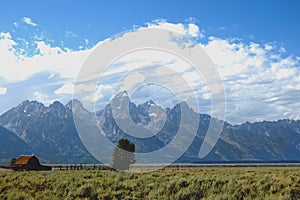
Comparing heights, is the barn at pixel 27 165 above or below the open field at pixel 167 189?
above

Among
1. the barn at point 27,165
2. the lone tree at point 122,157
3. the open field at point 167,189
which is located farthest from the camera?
the lone tree at point 122,157

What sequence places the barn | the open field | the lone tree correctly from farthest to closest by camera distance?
the lone tree
the barn
the open field

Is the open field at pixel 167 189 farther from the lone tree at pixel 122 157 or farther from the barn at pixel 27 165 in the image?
the lone tree at pixel 122 157

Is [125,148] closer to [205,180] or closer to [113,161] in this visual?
[113,161]

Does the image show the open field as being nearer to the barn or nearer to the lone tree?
the barn

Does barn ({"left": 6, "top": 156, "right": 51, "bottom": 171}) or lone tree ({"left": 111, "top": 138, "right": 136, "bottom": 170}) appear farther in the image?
lone tree ({"left": 111, "top": 138, "right": 136, "bottom": 170})

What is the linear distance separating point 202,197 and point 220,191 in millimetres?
1402

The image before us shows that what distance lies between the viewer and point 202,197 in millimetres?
22484

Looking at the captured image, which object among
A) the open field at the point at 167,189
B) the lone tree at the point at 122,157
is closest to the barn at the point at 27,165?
the lone tree at the point at 122,157

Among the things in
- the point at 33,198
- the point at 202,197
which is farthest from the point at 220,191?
the point at 33,198

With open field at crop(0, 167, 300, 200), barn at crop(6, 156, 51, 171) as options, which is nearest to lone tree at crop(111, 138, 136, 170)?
barn at crop(6, 156, 51, 171)

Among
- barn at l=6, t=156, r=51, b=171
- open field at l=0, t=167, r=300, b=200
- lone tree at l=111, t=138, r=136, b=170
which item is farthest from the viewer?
lone tree at l=111, t=138, r=136, b=170

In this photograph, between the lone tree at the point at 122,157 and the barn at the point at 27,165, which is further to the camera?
the lone tree at the point at 122,157

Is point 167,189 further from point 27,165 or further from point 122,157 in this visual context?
point 27,165
